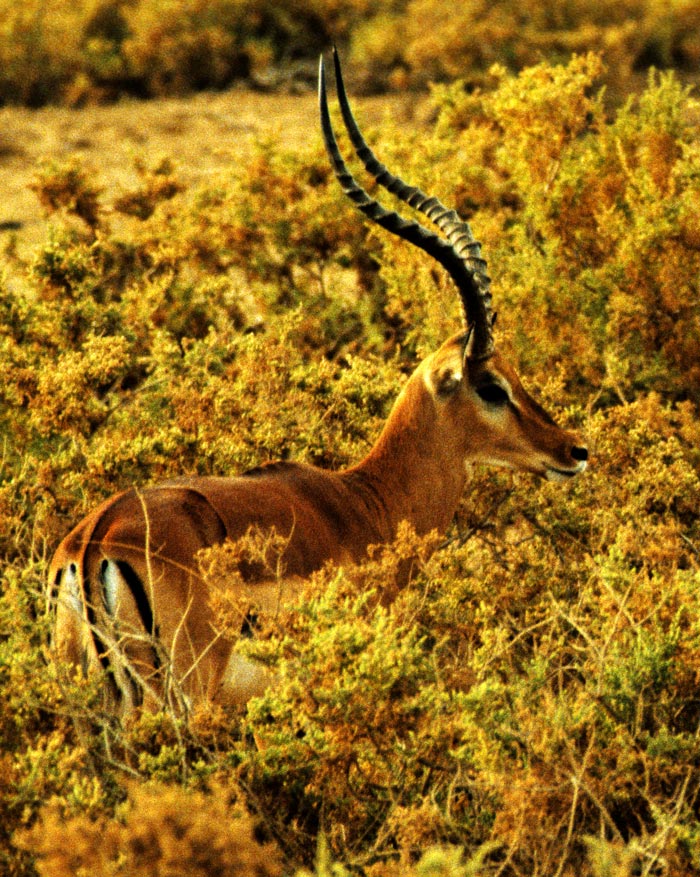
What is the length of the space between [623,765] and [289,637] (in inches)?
42.4

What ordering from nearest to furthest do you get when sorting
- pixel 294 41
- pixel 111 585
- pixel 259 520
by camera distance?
pixel 111 585 → pixel 259 520 → pixel 294 41

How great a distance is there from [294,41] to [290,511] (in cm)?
1658

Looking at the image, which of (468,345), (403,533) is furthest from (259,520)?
(468,345)

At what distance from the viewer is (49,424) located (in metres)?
6.53

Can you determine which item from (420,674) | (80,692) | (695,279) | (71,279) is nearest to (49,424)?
(71,279)

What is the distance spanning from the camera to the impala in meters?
4.79

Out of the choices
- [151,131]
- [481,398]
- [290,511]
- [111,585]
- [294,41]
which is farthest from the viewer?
[294,41]

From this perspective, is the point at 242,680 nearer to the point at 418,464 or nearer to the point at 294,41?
the point at 418,464

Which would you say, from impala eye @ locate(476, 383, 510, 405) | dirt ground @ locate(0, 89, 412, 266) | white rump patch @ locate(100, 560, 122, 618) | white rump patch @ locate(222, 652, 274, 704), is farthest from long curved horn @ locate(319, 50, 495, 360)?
dirt ground @ locate(0, 89, 412, 266)

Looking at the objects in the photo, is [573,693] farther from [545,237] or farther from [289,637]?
[545,237]

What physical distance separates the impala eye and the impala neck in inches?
6.9

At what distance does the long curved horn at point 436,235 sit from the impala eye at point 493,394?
0.13 metres

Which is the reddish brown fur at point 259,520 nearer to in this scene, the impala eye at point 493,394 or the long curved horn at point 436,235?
→ the impala eye at point 493,394

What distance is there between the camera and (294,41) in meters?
20.9
